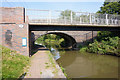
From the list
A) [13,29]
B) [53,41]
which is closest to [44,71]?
[13,29]

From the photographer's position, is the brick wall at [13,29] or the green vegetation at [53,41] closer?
the brick wall at [13,29]

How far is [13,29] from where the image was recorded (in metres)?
7.82

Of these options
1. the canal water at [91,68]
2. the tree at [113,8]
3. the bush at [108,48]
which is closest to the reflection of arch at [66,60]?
the canal water at [91,68]

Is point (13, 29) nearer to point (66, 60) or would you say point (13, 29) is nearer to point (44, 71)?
point (44, 71)

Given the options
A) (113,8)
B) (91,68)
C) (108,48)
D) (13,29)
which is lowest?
(91,68)

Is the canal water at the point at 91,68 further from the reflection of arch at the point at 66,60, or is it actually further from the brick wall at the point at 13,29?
the brick wall at the point at 13,29

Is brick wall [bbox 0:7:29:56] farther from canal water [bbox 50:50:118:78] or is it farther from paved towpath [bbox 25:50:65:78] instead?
canal water [bbox 50:50:118:78]

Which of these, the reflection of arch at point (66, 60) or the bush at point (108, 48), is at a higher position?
the bush at point (108, 48)

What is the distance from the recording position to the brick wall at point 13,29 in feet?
25.0

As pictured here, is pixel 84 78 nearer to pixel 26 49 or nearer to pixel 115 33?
pixel 26 49

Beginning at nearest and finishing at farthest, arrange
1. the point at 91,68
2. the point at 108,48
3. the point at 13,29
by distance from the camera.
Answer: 1. the point at 13,29
2. the point at 91,68
3. the point at 108,48

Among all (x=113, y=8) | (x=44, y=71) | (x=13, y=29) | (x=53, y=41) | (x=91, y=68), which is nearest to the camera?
(x=44, y=71)

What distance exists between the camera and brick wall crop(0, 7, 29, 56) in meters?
7.63

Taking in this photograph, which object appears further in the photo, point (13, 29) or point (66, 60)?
point (66, 60)
